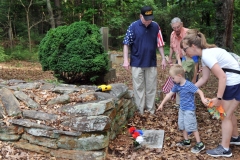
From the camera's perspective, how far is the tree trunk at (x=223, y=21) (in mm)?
8359

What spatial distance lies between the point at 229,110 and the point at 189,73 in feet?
5.77

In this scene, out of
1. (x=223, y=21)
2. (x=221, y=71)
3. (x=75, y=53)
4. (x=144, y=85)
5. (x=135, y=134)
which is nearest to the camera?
(x=221, y=71)

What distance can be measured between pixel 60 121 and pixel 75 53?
299cm

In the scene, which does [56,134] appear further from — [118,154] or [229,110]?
[229,110]

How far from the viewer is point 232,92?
11.1 ft

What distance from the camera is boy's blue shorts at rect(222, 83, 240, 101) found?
3369mm

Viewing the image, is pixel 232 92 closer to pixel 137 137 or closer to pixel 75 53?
pixel 137 137

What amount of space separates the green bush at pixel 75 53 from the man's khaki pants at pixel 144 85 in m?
1.60

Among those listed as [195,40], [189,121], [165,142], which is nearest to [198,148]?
[189,121]

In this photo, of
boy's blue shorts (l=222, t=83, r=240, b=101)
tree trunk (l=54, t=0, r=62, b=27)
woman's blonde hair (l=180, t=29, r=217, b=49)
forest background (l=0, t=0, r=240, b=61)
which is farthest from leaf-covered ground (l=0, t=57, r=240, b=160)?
tree trunk (l=54, t=0, r=62, b=27)

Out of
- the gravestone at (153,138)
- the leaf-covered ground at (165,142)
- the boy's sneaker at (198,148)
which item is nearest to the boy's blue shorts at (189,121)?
the boy's sneaker at (198,148)

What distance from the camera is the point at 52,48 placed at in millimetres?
6387

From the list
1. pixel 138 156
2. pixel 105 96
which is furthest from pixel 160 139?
pixel 105 96

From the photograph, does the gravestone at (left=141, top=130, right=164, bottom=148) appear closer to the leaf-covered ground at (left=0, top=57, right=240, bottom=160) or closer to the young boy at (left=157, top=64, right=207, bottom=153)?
the leaf-covered ground at (left=0, top=57, right=240, bottom=160)
